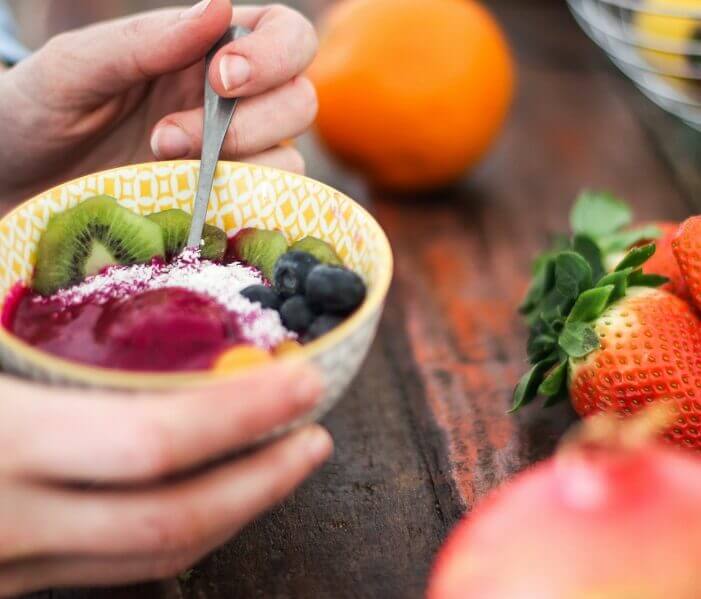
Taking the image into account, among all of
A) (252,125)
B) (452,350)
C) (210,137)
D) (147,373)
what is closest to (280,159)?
(252,125)

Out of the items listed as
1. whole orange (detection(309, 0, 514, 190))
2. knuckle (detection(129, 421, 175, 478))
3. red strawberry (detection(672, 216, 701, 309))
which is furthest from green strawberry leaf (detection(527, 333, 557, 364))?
whole orange (detection(309, 0, 514, 190))

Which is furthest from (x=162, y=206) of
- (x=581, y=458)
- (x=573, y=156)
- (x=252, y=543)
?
(x=573, y=156)

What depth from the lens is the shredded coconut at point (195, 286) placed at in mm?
629

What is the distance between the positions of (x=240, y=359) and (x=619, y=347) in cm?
37

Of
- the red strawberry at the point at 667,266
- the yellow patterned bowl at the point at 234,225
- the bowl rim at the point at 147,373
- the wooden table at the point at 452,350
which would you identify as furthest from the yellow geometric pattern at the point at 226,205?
the red strawberry at the point at 667,266

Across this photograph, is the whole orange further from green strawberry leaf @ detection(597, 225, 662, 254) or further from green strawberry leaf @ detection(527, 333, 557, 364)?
green strawberry leaf @ detection(527, 333, 557, 364)

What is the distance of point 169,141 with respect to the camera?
35.6 inches

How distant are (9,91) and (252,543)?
60 cm

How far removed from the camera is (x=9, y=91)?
977mm

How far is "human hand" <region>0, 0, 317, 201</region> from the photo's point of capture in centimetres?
89

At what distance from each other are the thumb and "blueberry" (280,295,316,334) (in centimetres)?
38

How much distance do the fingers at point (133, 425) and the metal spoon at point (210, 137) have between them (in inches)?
11.3

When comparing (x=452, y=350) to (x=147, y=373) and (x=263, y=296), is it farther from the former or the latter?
(x=147, y=373)

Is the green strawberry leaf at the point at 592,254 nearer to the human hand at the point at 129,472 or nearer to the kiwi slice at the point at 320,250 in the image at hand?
the kiwi slice at the point at 320,250
